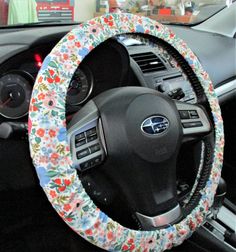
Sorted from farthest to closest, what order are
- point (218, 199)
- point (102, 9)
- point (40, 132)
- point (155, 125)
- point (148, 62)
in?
point (102, 9) < point (148, 62) < point (218, 199) < point (155, 125) < point (40, 132)

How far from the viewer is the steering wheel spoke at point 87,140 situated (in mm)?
805

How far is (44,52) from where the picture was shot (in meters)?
1.12

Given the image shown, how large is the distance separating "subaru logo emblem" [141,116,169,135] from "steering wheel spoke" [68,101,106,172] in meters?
0.09

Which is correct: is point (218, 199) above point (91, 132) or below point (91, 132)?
below

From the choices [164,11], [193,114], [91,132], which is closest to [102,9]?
[164,11]

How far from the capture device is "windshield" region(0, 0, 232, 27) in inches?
81.6

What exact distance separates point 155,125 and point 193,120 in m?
0.13

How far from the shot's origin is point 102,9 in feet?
8.96

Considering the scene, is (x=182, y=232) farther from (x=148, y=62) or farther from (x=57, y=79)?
(x=148, y=62)

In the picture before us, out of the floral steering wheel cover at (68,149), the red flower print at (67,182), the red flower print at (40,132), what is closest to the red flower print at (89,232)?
the floral steering wheel cover at (68,149)

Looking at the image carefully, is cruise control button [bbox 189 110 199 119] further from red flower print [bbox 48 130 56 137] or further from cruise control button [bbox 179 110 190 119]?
red flower print [bbox 48 130 56 137]

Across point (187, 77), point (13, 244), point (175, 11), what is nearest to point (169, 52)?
point (187, 77)

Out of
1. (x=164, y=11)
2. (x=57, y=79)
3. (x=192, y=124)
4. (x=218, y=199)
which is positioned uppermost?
(x=57, y=79)

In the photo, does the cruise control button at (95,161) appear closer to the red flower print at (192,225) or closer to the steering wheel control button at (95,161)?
the steering wheel control button at (95,161)
